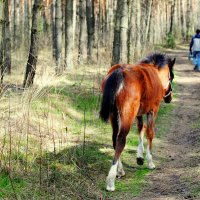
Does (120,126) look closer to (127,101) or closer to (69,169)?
(127,101)

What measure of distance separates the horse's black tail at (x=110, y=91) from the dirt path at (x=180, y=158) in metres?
1.26

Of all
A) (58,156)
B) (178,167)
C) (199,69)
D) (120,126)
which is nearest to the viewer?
(120,126)

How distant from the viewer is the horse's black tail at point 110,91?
229 inches

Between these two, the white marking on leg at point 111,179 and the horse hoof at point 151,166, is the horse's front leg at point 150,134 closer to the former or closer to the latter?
the horse hoof at point 151,166

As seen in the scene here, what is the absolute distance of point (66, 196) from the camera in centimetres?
532

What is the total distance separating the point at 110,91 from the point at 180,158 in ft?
8.01

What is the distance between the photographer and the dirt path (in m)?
5.76

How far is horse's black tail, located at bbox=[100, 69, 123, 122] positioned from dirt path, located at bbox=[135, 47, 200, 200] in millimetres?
1264

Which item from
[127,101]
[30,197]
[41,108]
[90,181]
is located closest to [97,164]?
[90,181]

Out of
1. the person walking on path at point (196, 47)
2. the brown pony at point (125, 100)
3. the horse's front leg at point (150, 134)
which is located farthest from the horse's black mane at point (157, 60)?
the person walking on path at point (196, 47)

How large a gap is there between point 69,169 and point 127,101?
1.30m

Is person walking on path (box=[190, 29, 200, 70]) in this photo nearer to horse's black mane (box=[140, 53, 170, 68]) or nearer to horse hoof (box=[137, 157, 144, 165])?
horse's black mane (box=[140, 53, 170, 68])

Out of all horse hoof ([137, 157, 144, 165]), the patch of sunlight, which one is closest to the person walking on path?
the patch of sunlight


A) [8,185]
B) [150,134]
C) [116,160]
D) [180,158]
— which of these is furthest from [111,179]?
[180,158]
